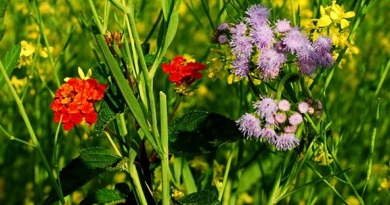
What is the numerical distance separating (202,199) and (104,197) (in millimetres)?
→ 167

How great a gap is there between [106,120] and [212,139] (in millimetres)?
170

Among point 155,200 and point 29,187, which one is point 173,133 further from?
point 29,187

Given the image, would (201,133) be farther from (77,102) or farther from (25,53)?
(25,53)

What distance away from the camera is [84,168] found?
3.59 ft

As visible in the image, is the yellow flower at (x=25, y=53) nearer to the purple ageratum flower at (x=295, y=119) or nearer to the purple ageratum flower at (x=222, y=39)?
the purple ageratum flower at (x=222, y=39)

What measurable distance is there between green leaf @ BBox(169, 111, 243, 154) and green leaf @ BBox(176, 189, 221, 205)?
0.21 feet

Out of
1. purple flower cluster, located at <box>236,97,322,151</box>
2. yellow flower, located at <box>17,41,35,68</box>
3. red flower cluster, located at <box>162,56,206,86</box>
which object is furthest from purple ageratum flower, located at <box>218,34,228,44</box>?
yellow flower, located at <box>17,41,35,68</box>

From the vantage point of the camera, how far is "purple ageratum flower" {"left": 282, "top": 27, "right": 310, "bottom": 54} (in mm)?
974

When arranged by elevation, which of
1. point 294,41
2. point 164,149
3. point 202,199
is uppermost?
point 294,41

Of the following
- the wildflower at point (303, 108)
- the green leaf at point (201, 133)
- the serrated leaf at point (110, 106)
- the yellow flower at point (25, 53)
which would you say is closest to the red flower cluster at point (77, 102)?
the serrated leaf at point (110, 106)

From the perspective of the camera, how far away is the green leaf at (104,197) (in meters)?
1.13

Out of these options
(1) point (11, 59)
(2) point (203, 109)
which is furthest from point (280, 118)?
(2) point (203, 109)

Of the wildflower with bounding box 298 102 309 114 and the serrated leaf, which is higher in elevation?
the serrated leaf

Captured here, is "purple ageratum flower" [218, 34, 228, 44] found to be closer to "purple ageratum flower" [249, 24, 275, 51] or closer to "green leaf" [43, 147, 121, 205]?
"purple ageratum flower" [249, 24, 275, 51]
